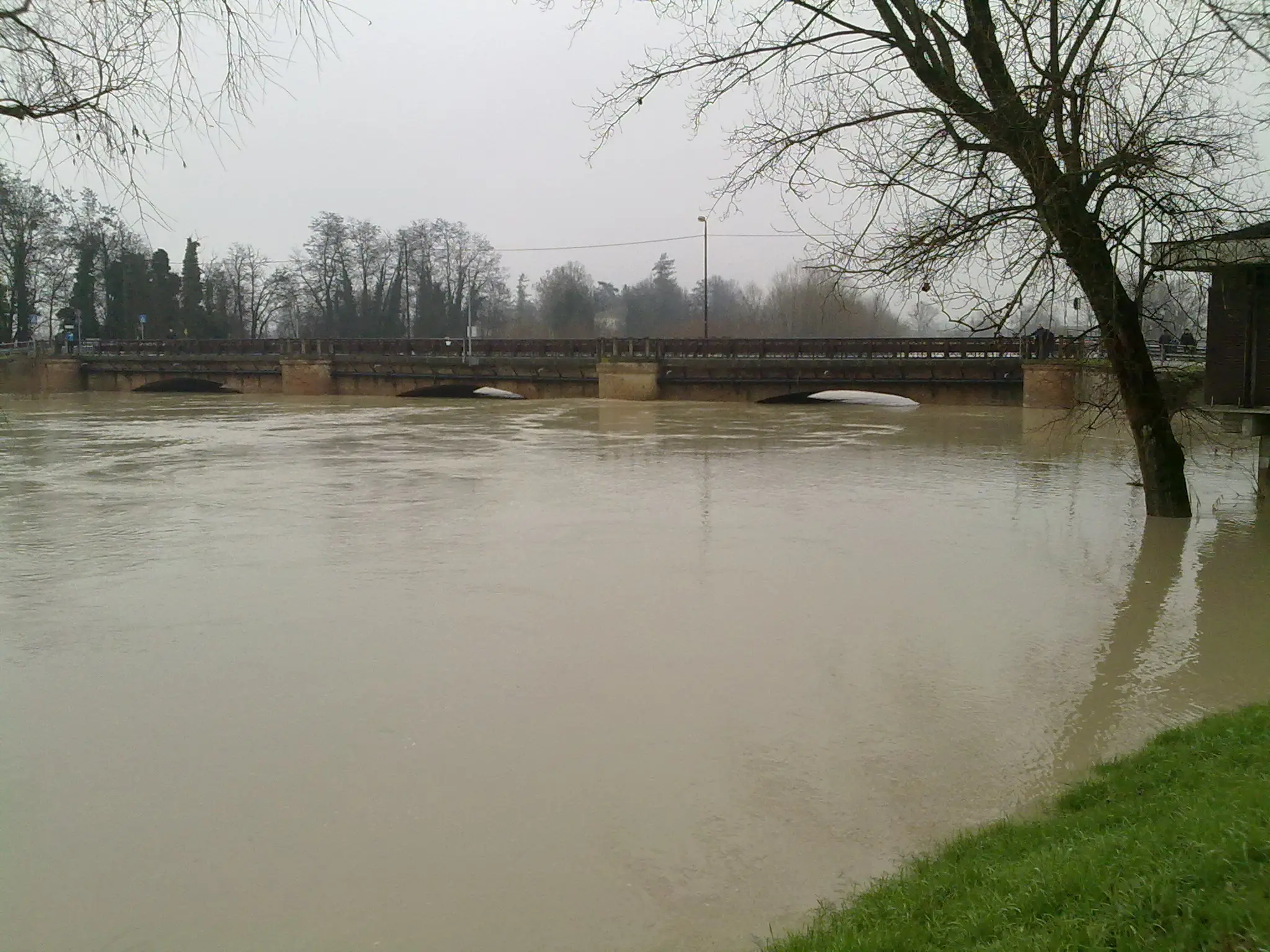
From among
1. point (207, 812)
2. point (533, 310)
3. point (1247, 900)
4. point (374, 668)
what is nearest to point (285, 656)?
point (374, 668)

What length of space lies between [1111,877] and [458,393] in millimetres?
57699

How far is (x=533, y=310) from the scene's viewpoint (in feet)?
390

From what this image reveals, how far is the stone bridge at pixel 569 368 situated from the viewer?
1631 inches

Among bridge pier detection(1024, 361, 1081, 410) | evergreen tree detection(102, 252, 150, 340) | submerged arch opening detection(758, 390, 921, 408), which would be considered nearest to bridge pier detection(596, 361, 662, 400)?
submerged arch opening detection(758, 390, 921, 408)

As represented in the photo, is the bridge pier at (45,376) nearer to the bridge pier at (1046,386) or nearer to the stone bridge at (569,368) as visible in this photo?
the stone bridge at (569,368)

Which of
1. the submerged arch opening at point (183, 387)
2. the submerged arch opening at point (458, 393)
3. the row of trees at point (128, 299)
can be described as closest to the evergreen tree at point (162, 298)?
the row of trees at point (128, 299)

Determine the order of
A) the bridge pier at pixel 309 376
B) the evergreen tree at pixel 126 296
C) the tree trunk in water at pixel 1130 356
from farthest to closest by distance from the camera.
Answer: the evergreen tree at pixel 126 296
the bridge pier at pixel 309 376
the tree trunk in water at pixel 1130 356

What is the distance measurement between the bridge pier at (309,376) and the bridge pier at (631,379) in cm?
1709

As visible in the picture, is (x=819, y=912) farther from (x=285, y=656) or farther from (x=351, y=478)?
(x=351, y=478)

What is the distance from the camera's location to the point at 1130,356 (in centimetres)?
1359

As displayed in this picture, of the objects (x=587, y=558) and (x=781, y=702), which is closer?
(x=781, y=702)

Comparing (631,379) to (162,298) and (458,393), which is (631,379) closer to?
(458,393)

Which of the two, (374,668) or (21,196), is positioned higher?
(21,196)

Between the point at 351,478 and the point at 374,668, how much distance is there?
12.3m
